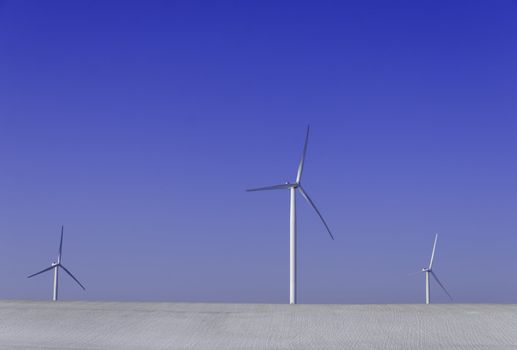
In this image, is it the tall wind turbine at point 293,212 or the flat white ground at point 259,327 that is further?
the tall wind turbine at point 293,212

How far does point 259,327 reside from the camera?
12.5 meters

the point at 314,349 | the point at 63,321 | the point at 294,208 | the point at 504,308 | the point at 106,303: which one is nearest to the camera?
the point at 314,349

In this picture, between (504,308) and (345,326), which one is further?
(504,308)

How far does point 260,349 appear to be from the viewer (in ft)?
36.7

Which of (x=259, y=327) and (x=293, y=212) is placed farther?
(x=293, y=212)

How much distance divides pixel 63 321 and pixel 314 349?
5642mm

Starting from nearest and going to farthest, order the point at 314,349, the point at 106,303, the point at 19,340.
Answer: the point at 314,349
the point at 19,340
the point at 106,303

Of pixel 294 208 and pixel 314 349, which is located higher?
pixel 294 208

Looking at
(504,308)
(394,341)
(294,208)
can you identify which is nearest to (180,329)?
(394,341)

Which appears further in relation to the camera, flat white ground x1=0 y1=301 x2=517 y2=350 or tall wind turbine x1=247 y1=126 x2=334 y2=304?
tall wind turbine x1=247 y1=126 x2=334 y2=304

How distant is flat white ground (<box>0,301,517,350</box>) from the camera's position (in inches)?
455

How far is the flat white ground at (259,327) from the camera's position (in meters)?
11.5

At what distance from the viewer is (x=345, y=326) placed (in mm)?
12555

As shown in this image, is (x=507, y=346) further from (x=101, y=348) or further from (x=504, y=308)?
(x=101, y=348)
